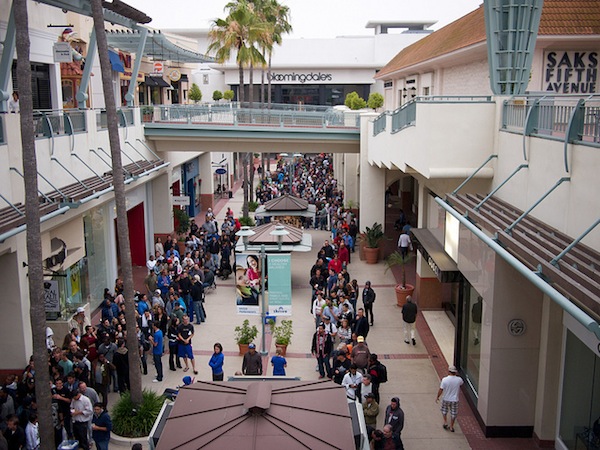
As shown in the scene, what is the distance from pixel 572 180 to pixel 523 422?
4.97 metres

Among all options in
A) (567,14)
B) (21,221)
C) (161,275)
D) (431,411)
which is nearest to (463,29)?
(567,14)

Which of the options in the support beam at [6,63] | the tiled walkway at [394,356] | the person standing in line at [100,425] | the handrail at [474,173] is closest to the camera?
the person standing in line at [100,425]

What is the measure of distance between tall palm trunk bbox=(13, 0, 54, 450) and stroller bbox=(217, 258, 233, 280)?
1416 centimetres

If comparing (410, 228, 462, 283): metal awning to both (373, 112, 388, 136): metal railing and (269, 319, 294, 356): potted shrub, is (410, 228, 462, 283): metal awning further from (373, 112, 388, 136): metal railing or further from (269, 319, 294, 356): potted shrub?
(373, 112, 388, 136): metal railing

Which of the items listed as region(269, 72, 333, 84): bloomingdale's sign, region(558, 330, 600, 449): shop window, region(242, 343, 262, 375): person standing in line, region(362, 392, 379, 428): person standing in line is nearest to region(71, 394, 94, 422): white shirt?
region(242, 343, 262, 375): person standing in line

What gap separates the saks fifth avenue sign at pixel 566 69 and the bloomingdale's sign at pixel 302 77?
52279 millimetres

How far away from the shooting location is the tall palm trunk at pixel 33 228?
9.09m

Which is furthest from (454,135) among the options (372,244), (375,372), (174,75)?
(174,75)

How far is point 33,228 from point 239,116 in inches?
741

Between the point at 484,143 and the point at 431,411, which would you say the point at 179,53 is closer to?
the point at 484,143

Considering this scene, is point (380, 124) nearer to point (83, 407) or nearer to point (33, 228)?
point (83, 407)

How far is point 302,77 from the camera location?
69875 millimetres

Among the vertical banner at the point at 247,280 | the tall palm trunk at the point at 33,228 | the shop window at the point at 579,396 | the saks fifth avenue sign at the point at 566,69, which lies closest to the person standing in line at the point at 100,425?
the tall palm trunk at the point at 33,228

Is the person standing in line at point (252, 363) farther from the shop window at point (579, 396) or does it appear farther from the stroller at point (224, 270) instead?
the stroller at point (224, 270)
